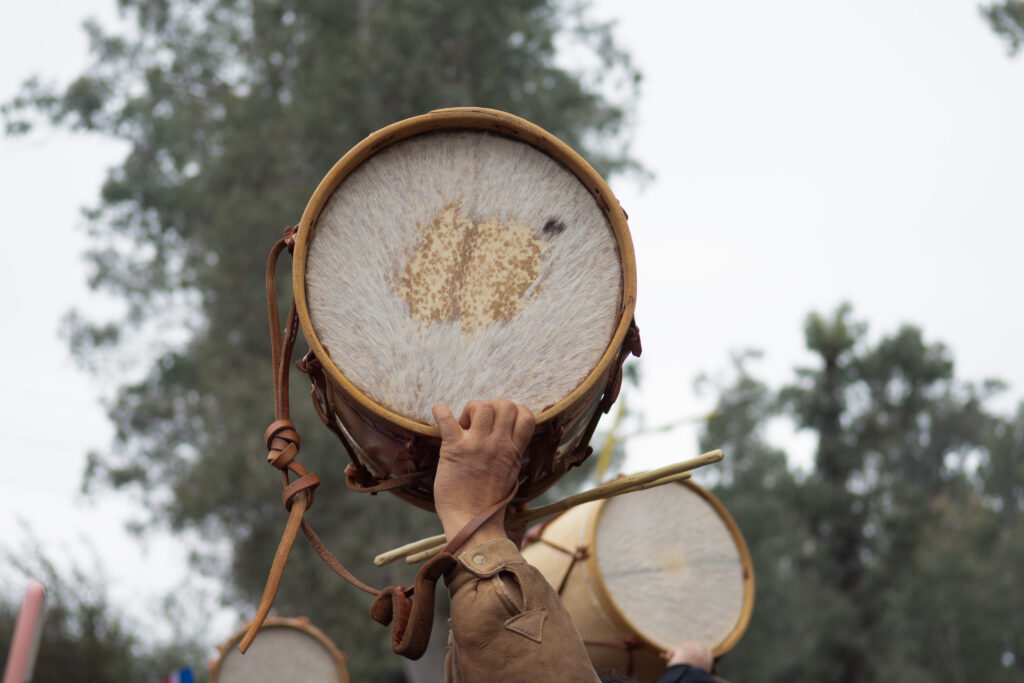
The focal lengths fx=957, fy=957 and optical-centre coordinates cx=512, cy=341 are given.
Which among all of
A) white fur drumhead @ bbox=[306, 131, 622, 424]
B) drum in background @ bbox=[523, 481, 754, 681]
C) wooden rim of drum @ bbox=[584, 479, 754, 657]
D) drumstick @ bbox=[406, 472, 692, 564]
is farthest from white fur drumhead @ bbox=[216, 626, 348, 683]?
white fur drumhead @ bbox=[306, 131, 622, 424]

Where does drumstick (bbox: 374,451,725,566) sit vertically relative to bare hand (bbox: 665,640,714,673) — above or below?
above

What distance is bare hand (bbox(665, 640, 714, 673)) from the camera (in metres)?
2.65

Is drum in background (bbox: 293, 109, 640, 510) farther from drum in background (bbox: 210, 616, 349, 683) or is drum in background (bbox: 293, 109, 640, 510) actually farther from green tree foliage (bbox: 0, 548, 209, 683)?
green tree foliage (bbox: 0, 548, 209, 683)

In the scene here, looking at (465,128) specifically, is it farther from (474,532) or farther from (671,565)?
(671,565)

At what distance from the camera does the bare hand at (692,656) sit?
2648 millimetres

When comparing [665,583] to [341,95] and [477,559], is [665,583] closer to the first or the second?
[477,559]

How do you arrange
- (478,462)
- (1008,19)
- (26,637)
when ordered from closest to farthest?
(478,462)
(26,637)
(1008,19)

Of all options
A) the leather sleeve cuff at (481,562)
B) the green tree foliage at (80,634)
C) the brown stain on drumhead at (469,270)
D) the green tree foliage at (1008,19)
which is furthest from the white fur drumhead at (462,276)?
the green tree foliage at (80,634)

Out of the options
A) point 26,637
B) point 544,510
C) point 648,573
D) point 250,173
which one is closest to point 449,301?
point 544,510

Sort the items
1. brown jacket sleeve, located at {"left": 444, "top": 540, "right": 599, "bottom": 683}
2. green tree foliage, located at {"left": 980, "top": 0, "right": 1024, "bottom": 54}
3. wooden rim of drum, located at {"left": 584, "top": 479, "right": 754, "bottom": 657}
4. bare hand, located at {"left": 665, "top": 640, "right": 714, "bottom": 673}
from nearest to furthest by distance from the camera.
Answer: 1. brown jacket sleeve, located at {"left": 444, "top": 540, "right": 599, "bottom": 683}
2. bare hand, located at {"left": 665, "top": 640, "right": 714, "bottom": 673}
3. wooden rim of drum, located at {"left": 584, "top": 479, "right": 754, "bottom": 657}
4. green tree foliage, located at {"left": 980, "top": 0, "right": 1024, "bottom": 54}

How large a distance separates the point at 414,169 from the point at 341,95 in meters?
12.9

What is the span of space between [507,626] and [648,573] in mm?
1705

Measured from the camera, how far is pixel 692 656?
2.68m

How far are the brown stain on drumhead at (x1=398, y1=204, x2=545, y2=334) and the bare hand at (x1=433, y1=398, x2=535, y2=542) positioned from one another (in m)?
0.21
